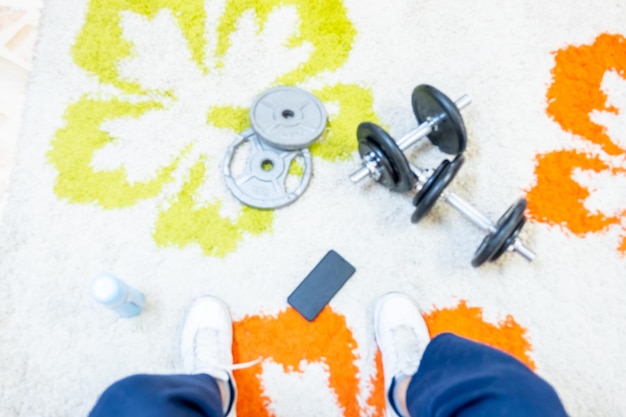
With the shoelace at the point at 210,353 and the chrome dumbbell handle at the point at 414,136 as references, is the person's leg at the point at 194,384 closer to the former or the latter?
the shoelace at the point at 210,353

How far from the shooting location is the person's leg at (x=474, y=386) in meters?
0.57

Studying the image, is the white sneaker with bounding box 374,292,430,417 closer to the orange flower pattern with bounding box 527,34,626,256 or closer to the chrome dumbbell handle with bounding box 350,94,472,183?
the chrome dumbbell handle with bounding box 350,94,472,183

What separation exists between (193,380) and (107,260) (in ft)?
1.18

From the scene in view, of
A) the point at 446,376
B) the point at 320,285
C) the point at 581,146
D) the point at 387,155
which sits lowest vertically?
the point at 320,285

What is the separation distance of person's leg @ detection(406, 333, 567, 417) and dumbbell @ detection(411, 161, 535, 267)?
0.64ft

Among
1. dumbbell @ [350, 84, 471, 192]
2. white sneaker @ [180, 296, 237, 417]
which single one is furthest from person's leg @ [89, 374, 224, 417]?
dumbbell @ [350, 84, 471, 192]

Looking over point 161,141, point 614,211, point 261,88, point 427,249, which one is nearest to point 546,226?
point 614,211

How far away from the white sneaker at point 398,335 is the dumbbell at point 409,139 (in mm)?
228

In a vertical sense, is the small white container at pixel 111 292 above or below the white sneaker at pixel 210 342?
above

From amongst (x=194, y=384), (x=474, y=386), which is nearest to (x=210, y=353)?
(x=194, y=384)

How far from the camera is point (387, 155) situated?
0.87 metres

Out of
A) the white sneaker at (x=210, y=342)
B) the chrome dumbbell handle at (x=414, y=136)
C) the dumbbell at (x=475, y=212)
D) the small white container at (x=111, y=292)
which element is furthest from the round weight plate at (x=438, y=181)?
the small white container at (x=111, y=292)

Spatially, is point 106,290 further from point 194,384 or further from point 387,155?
point 387,155

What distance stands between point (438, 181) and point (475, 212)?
0.48 feet
